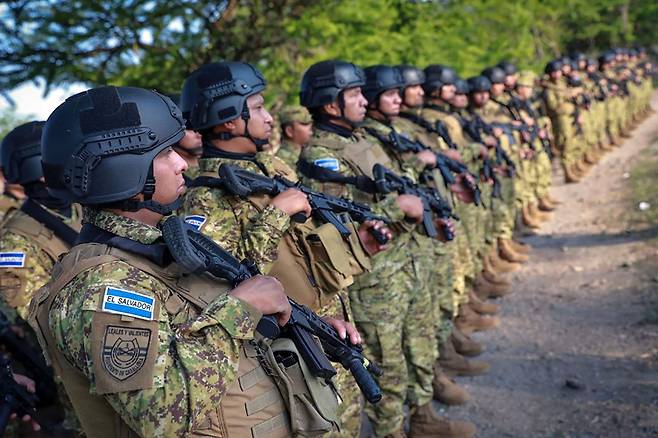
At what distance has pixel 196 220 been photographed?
2.71 m

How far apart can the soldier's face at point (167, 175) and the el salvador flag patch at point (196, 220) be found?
598 millimetres

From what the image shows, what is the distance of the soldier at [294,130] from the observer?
5.52 meters

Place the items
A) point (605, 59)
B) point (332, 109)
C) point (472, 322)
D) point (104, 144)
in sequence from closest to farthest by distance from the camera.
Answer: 1. point (104, 144)
2. point (332, 109)
3. point (472, 322)
4. point (605, 59)

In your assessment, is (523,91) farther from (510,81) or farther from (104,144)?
(104,144)

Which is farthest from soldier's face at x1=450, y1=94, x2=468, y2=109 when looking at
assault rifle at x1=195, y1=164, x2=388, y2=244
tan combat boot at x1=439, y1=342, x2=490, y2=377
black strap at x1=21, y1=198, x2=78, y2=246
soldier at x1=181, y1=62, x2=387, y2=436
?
black strap at x1=21, y1=198, x2=78, y2=246

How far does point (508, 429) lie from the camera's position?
438 cm

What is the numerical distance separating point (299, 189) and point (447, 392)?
8.45 ft

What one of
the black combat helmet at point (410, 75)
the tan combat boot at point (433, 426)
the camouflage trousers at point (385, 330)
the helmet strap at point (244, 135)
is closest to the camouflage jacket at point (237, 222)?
the helmet strap at point (244, 135)

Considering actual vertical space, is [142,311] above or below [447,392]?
above

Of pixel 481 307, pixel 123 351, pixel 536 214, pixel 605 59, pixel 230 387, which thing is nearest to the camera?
pixel 123 351

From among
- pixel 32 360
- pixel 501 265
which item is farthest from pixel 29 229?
pixel 501 265

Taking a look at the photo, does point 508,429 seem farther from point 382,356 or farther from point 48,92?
point 48,92

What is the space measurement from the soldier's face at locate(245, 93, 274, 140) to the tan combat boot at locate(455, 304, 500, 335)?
3.89m

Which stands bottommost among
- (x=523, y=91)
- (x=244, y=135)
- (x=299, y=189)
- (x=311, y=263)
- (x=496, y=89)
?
(x=523, y=91)
